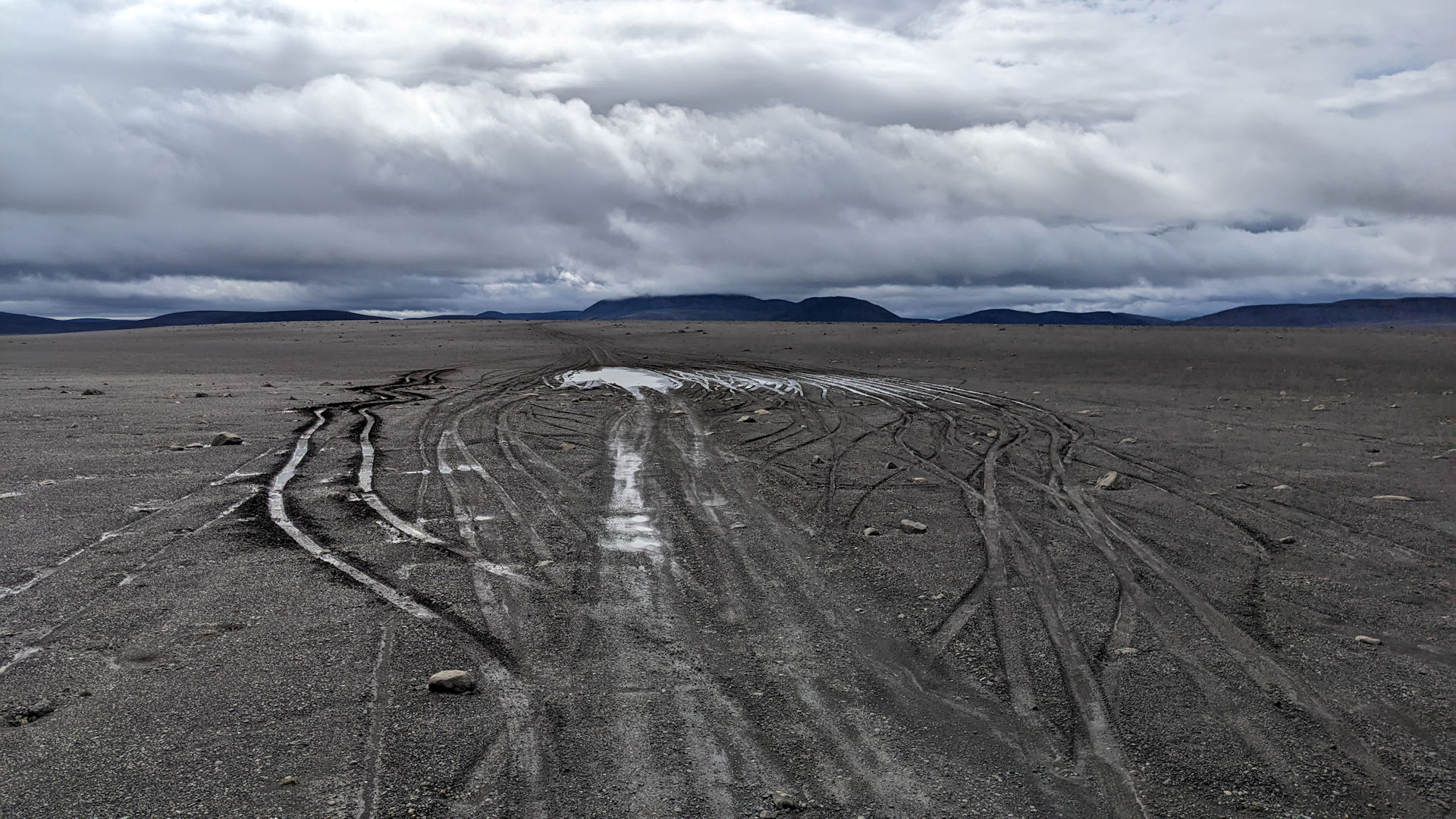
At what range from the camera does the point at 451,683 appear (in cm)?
494

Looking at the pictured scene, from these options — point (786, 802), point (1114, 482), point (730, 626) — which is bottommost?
point (786, 802)

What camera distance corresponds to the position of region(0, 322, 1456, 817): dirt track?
4105 millimetres

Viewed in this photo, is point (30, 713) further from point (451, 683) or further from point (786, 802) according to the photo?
point (786, 802)

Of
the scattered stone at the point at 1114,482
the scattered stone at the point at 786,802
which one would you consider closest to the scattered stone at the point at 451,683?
the scattered stone at the point at 786,802

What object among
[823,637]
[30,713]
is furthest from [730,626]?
[30,713]

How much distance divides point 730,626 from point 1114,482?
647 cm

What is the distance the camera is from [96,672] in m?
5.10

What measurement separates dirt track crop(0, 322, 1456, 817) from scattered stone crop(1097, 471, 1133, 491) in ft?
0.77

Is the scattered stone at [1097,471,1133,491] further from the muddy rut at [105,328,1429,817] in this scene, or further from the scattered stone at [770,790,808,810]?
the scattered stone at [770,790,808,810]

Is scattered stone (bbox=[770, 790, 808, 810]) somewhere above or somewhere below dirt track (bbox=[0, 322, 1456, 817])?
below

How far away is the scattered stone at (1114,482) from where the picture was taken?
10.2 meters

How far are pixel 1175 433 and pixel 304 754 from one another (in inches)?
546

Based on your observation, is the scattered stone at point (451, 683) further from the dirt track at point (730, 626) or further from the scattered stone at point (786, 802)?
the scattered stone at point (786, 802)

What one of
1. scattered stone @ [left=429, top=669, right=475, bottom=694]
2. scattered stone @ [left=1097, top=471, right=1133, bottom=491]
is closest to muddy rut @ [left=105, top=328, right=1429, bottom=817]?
scattered stone @ [left=429, top=669, right=475, bottom=694]
